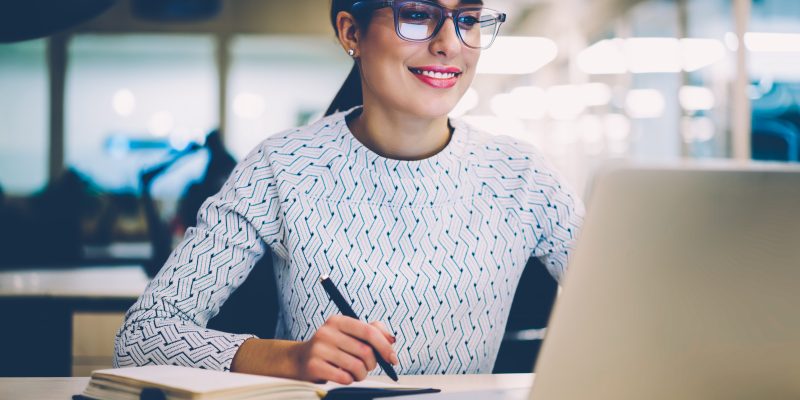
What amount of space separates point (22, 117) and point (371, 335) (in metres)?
6.43

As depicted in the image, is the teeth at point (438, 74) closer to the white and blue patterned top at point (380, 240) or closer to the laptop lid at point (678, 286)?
the white and blue patterned top at point (380, 240)

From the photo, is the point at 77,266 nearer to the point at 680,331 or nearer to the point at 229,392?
the point at 229,392

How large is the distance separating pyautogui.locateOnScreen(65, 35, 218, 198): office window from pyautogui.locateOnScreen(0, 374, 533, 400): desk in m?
5.66

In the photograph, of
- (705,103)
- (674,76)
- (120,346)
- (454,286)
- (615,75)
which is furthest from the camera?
(615,75)

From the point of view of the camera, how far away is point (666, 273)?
70 cm

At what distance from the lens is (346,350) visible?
0.98 metres

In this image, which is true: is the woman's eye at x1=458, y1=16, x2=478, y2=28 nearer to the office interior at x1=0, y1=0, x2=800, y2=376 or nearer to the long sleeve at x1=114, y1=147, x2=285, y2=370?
the long sleeve at x1=114, y1=147, x2=285, y2=370

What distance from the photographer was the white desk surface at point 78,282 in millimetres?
2246

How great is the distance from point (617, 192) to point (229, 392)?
0.46 m

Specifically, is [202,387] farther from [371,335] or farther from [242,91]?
[242,91]

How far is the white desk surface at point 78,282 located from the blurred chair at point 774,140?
12.5ft

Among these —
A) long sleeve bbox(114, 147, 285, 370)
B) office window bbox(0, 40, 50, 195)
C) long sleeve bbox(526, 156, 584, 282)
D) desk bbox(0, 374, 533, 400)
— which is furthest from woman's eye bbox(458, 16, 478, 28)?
office window bbox(0, 40, 50, 195)

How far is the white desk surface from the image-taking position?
225cm

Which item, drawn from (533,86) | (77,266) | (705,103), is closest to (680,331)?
(77,266)
